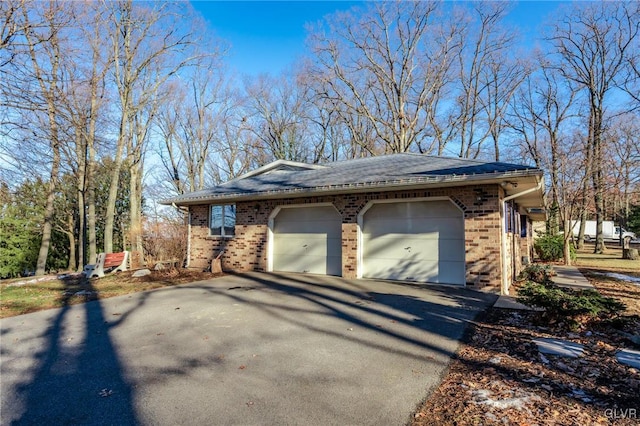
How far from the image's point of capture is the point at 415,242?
877 cm

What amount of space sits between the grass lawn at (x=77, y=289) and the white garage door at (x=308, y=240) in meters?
2.39

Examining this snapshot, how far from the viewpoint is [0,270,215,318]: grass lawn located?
718 centimetres

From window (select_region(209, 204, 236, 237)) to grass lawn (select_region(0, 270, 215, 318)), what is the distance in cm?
163

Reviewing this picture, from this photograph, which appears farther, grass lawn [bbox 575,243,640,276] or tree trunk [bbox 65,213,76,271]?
tree trunk [bbox 65,213,76,271]

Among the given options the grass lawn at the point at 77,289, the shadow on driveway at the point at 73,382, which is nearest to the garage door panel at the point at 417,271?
the grass lawn at the point at 77,289

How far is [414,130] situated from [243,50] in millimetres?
13272

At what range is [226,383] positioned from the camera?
333 cm

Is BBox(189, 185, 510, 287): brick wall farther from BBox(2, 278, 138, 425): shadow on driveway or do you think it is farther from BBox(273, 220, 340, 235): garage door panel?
BBox(2, 278, 138, 425): shadow on driveway

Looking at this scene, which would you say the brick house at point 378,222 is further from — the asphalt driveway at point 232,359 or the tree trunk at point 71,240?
the tree trunk at point 71,240

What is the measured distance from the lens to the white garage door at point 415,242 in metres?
8.29

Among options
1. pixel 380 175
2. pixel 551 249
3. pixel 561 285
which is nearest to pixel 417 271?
pixel 380 175

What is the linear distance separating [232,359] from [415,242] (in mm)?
5958

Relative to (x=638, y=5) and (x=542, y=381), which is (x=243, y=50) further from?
(x=638, y=5)

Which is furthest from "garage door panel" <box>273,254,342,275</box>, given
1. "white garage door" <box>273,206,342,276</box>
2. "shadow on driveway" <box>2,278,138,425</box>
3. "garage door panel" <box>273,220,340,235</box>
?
"shadow on driveway" <box>2,278,138,425</box>
